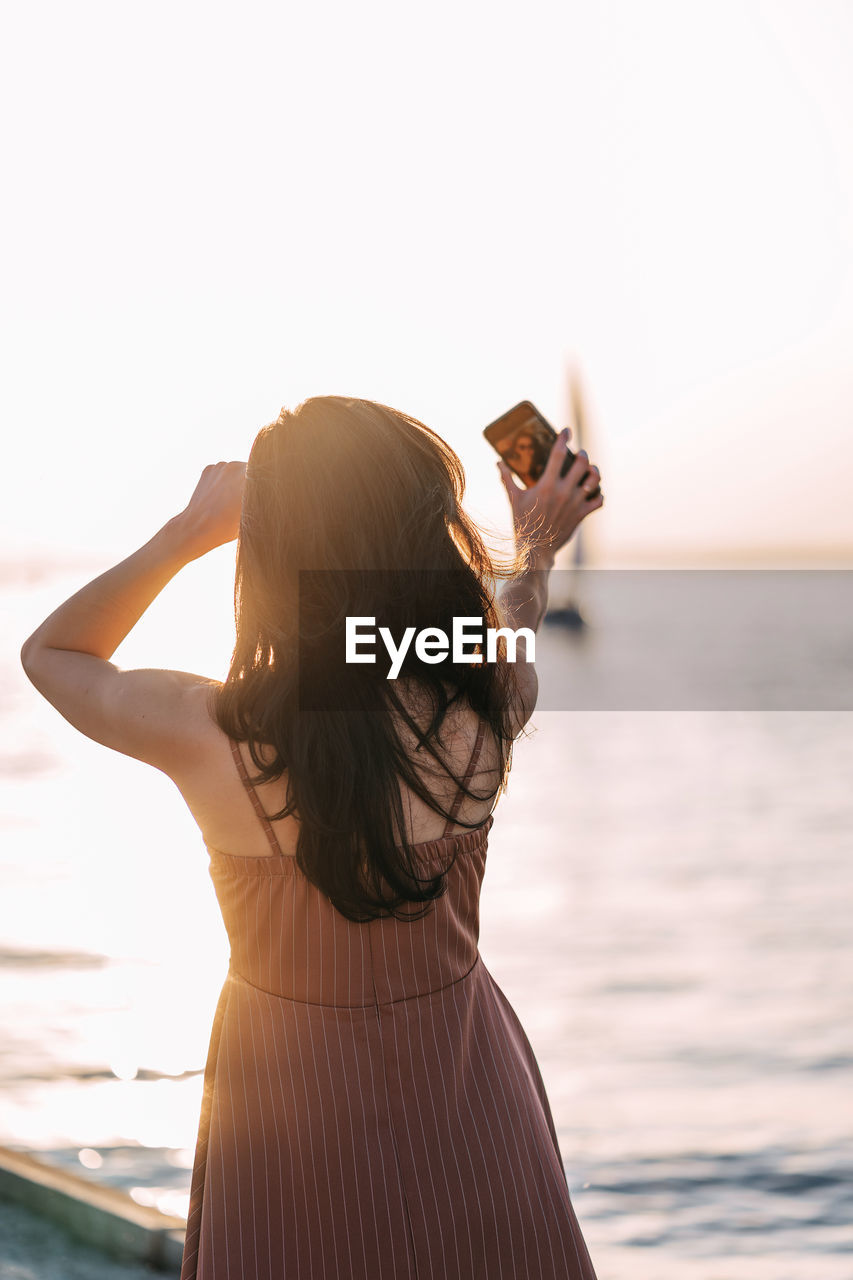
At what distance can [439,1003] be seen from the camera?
4.75 ft

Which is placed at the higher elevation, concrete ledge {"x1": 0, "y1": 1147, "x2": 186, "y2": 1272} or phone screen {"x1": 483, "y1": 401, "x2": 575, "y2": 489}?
phone screen {"x1": 483, "y1": 401, "x2": 575, "y2": 489}

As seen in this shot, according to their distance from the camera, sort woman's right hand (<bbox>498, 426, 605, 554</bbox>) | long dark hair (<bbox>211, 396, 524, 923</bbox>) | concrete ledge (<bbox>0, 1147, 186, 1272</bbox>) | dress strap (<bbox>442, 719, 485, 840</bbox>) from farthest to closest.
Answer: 1. concrete ledge (<bbox>0, 1147, 186, 1272</bbox>)
2. woman's right hand (<bbox>498, 426, 605, 554</bbox>)
3. dress strap (<bbox>442, 719, 485, 840</bbox>)
4. long dark hair (<bbox>211, 396, 524, 923</bbox>)

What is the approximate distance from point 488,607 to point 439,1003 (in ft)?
1.52

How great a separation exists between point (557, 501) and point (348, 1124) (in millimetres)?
866

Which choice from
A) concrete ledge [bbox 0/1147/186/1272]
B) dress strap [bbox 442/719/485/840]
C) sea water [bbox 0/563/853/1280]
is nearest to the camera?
dress strap [bbox 442/719/485/840]

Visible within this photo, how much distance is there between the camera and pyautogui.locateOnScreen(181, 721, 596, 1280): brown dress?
1395 millimetres

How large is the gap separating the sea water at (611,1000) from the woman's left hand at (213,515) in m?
0.57

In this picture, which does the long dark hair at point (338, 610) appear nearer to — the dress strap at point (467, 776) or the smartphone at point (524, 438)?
the dress strap at point (467, 776)

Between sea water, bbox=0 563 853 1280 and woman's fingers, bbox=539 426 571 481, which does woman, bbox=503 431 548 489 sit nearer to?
woman's fingers, bbox=539 426 571 481

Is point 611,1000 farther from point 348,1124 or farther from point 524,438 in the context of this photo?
point 348,1124

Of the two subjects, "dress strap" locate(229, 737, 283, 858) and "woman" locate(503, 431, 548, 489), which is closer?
"dress strap" locate(229, 737, 283, 858)
